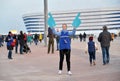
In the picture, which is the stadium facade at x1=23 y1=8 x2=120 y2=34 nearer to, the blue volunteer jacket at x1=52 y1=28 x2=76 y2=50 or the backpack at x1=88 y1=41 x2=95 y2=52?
the backpack at x1=88 y1=41 x2=95 y2=52

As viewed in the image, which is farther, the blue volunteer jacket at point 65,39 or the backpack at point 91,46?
the backpack at point 91,46

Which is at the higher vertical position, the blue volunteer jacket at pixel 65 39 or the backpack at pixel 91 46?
the blue volunteer jacket at pixel 65 39

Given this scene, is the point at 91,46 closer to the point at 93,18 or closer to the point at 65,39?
the point at 65,39

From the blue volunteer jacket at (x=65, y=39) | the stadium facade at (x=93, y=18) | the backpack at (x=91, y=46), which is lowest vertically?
the stadium facade at (x=93, y=18)

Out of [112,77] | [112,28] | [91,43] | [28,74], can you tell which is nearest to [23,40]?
[91,43]

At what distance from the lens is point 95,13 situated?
6663 inches

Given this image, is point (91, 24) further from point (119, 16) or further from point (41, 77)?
point (41, 77)

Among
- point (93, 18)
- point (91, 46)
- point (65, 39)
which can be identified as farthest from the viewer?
point (93, 18)

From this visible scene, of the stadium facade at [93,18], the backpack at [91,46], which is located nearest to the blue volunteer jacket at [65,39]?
the backpack at [91,46]

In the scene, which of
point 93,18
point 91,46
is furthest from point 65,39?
point 93,18

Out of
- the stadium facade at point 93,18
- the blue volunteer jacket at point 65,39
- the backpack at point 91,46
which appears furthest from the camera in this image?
the stadium facade at point 93,18

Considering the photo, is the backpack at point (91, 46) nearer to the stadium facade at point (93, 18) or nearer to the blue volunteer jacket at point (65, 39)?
the blue volunteer jacket at point (65, 39)

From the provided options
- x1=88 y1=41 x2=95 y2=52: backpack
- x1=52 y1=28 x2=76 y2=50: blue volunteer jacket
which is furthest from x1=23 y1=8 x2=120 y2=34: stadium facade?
x1=52 y1=28 x2=76 y2=50: blue volunteer jacket

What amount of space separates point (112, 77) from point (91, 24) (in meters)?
157
